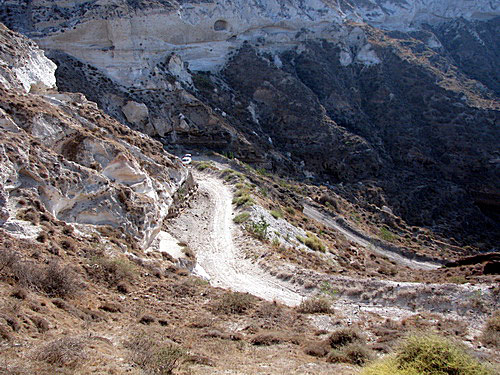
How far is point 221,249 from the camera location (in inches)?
758

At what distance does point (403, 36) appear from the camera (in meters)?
80.2

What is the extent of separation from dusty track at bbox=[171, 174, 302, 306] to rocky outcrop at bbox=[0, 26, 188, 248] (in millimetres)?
2088

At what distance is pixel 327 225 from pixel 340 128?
22.2 m

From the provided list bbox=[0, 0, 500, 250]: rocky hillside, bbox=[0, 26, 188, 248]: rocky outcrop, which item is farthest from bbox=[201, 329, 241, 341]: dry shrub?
bbox=[0, 0, 500, 250]: rocky hillside

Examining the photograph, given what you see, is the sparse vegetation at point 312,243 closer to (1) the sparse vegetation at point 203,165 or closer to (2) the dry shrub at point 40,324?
(1) the sparse vegetation at point 203,165

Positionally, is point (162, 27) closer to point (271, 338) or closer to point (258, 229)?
point (258, 229)

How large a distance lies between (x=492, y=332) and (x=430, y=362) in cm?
495

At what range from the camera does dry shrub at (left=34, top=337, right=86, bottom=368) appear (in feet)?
17.9

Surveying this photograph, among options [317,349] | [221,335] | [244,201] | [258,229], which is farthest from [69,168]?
[244,201]

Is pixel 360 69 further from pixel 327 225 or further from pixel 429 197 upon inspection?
pixel 327 225

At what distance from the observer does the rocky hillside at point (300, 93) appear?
42.4 metres

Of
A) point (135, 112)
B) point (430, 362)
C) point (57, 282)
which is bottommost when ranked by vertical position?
point (135, 112)

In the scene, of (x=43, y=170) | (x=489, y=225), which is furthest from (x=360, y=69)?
(x=43, y=170)

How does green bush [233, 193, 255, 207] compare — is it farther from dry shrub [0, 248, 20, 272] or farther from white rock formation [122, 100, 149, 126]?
white rock formation [122, 100, 149, 126]
